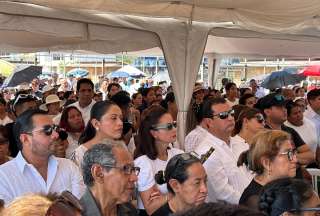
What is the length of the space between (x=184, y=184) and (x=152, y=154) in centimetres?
82

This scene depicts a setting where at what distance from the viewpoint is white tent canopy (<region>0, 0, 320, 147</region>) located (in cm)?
555

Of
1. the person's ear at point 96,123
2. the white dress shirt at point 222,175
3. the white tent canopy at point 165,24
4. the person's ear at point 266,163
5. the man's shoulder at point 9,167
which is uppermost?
the white tent canopy at point 165,24

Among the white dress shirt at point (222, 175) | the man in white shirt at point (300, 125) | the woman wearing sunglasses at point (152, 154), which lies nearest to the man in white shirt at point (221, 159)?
the white dress shirt at point (222, 175)

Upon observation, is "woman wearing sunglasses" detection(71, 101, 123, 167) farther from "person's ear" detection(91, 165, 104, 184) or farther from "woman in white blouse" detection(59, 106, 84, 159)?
"person's ear" detection(91, 165, 104, 184)

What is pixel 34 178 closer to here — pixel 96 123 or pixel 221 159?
pixel 96 123

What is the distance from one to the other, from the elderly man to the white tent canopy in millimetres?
2894

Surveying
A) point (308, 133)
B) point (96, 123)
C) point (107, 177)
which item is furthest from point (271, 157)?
point (308, 133)

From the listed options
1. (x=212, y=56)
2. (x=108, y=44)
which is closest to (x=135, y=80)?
(x=212, y=56)

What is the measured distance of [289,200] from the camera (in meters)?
1.99

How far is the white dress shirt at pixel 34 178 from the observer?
3.13 metres

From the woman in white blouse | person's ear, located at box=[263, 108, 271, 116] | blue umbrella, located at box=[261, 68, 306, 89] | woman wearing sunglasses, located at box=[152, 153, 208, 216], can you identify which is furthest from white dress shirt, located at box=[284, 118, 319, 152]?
blue umbrella, located at box=[261, 68, 306, 89]

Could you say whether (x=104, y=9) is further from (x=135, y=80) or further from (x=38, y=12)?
(x=135, y=80)

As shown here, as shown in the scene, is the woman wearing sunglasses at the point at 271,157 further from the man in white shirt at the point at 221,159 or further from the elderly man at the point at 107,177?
the elderly man at the point at 107,177

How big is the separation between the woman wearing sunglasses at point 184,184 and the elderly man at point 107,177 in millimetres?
381
